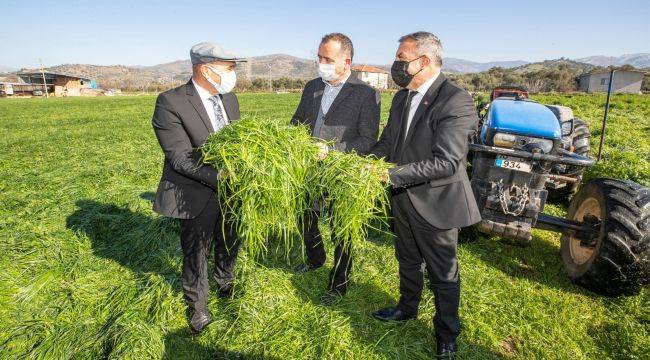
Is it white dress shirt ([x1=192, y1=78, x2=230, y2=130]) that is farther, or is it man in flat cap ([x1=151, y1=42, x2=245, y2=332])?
white dress shirt ([x1=192, y1=78, x2=230, y2=130])

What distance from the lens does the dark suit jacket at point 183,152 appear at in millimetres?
2869

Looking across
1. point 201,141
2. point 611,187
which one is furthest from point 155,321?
point 611,187

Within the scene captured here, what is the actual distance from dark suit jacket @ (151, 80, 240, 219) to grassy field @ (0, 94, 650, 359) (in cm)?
80

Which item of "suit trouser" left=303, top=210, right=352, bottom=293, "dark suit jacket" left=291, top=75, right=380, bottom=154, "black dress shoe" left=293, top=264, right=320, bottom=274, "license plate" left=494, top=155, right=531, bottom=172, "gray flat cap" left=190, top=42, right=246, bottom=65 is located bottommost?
"black dress shoe" left=293, top=264, right=320, bottom=274

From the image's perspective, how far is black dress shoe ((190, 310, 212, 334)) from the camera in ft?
10.8

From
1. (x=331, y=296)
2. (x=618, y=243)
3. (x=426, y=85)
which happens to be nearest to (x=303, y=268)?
(x=331, y=296)

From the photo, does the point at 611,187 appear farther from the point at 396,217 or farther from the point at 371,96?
the point at 371,96

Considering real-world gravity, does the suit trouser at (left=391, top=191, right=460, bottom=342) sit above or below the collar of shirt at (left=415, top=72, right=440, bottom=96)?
below

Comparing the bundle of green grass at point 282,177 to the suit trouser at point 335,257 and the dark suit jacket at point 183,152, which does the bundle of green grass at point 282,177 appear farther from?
the suit trouser at point 335,257

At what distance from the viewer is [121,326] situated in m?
3.15

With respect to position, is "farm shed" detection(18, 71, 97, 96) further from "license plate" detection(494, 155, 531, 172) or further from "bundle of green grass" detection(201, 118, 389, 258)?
"license plate" detection(494, 155, 531, 172)

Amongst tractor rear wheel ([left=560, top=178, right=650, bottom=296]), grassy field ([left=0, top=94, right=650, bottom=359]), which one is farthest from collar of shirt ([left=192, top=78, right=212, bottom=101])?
tractor rear wheel ([left=560, top=178, right=650, bottom=296])

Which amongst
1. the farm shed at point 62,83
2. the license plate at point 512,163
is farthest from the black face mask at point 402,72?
the farm shed at point 62,83

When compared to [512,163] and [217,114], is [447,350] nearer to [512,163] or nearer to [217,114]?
[512,163]
